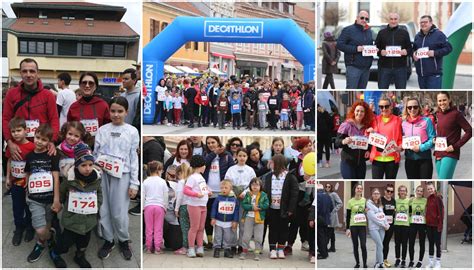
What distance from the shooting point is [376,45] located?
613 cm

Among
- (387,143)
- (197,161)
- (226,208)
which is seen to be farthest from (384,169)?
(197,161)

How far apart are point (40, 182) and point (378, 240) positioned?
3.01m

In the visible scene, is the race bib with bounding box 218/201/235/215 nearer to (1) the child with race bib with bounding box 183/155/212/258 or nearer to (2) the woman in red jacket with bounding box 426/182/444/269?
(1) the child with race bib with bounding box 183/155/212/258

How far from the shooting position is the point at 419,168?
19.4 feet

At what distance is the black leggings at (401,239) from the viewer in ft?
19.8

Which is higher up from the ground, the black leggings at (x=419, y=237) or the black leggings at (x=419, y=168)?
the black leggings at (x=419, y=168)

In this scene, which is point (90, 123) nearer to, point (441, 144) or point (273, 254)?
point (273, 254)

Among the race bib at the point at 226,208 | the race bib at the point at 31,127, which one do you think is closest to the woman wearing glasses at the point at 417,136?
the race bib at the point at 226,208

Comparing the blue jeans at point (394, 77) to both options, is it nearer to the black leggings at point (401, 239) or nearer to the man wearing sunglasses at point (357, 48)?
the man wearing sunglasses at point (357, 48)

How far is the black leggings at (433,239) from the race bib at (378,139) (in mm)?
921

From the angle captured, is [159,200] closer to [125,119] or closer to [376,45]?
[125,119]

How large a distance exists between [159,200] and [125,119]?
0.79m

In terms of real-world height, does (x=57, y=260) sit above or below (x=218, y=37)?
below

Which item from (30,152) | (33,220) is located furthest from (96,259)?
(30,152)
